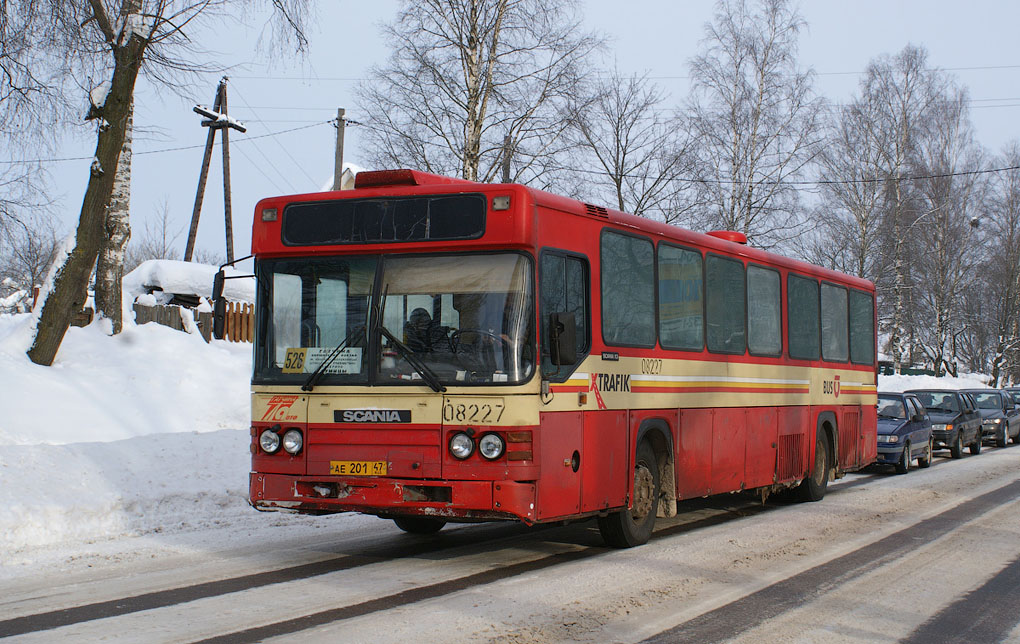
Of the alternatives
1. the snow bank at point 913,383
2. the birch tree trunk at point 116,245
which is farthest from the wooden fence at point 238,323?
the snow bank at point 913,383

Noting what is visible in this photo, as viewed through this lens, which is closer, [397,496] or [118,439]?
[397,496]

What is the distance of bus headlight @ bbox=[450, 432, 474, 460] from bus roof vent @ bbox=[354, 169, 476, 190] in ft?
6.93

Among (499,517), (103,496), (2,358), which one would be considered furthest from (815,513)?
(2,358)

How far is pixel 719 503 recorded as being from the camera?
14523 millimetres

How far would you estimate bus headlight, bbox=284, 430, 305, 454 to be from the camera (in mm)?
8812

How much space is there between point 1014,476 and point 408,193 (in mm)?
14921

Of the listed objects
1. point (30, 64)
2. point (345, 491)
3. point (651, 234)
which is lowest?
point (345, 491)

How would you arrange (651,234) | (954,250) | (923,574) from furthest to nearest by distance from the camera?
(954,250) < (651,234) < (923,574)

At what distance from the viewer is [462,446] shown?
8.30 m

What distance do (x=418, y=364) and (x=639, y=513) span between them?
118 inches

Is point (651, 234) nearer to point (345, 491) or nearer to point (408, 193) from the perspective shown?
point (408, 193)

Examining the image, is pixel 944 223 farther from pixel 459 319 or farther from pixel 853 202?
pixel 459 319

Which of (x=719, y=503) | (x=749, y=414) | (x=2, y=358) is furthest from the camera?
(x=2, y=358)

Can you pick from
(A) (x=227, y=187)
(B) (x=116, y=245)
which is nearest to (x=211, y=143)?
(A) (x=227, y=187)
